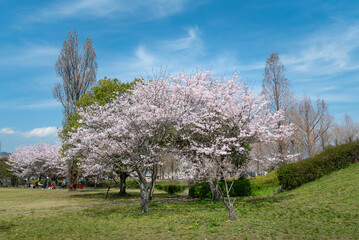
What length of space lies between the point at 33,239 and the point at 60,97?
26.9 metres

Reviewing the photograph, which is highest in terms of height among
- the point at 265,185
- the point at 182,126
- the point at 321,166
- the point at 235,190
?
the point at 182,126

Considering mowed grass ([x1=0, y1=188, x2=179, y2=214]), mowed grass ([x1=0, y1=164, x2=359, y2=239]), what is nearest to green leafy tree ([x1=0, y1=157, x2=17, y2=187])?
mowed grass ([x1=0, y1=188, x2=179, y2=214])

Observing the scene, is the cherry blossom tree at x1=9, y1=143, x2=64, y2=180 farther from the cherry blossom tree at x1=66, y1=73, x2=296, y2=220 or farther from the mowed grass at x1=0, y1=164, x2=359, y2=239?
the mowed grass at x1=0, y1=164, x2=359, y2=239

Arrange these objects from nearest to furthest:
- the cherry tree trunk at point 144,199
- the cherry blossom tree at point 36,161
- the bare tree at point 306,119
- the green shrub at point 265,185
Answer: the cherry tree trunk at point 144,199, the green shrub at point 265,185, the bare tree at point 306,119, the cherry blossom tree at point 36,161

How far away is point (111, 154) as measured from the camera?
14812 mm

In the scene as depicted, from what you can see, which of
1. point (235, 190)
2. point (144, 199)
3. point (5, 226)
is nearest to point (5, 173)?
point (5, 226)

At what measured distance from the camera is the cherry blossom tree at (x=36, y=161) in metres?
46.0

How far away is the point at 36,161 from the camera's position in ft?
157

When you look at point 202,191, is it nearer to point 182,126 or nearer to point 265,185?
point 265,185

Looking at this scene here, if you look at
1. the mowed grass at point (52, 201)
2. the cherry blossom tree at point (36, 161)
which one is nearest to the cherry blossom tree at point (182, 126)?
the mowed grass at point (52, 201)

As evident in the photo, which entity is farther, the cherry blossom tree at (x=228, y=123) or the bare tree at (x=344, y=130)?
the bare tree at (x=344, y=130)

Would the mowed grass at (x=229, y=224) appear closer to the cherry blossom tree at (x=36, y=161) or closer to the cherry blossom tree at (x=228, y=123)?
the cherry blossom tree at (x=228, y=123)

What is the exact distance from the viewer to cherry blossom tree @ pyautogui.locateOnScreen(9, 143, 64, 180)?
4601 centimetres

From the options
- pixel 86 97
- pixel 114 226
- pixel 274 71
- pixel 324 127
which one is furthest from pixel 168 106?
pixel 324 127
